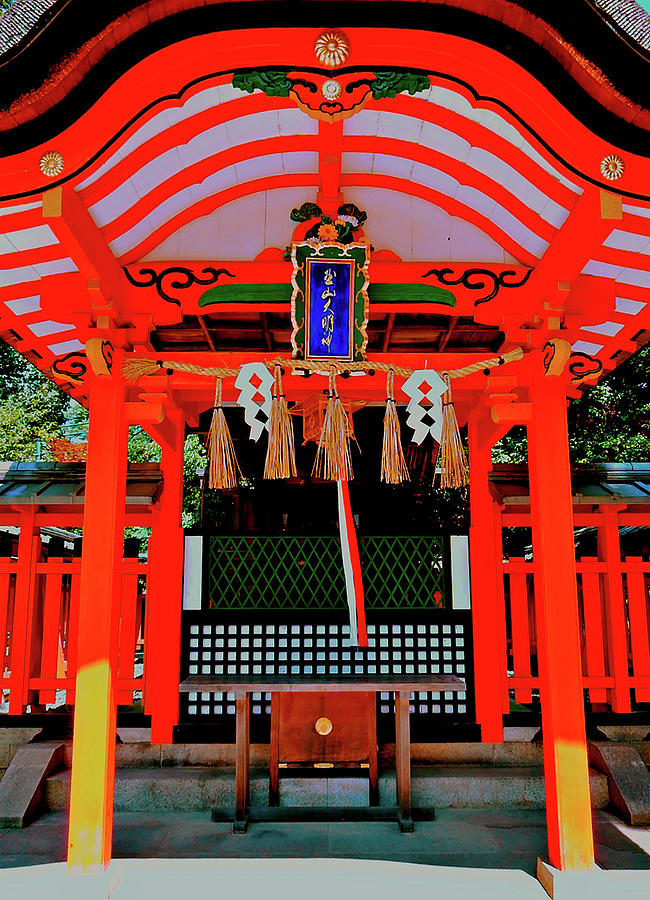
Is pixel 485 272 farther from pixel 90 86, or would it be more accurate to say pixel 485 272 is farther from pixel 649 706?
pixel 649 706

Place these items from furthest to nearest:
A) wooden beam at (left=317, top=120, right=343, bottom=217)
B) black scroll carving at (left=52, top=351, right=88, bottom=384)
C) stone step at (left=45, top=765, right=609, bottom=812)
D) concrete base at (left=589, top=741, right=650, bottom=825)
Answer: stone step at (left=45, top=765, right=609, bottom=812) → concrete base at (left=589, top=741, right=650, bottom=825) → black scroll carving at (left=52, top=351, right=88, bottom=384) → wooden beam at (left=317, top=120, right=343, bottom=217)

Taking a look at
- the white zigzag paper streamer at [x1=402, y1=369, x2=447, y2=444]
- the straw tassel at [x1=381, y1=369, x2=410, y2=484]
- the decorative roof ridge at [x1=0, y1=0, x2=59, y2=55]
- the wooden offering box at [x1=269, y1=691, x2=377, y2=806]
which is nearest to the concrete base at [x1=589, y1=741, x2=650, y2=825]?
the wooden offering box at [x1=269, y1=691, x2=377, y2=806]

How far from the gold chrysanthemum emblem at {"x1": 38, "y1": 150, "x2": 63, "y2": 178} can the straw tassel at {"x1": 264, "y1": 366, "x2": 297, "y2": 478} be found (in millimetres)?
1977

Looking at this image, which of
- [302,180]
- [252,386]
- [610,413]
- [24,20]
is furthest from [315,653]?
[610,413]

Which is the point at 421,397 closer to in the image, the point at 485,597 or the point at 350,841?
the point at 485,597

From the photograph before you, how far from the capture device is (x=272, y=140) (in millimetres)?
4625

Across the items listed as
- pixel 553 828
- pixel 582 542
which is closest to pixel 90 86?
A: pixel 553 828

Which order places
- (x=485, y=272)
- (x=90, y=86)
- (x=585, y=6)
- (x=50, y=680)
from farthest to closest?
(x=50, y=680)
(x=485, y=272)
(x=90, y=86)
(x=585, y=6)

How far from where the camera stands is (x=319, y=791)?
6.10m

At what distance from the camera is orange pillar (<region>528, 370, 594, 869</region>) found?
445cm

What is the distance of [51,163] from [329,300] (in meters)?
1.80

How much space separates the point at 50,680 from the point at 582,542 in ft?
22.1

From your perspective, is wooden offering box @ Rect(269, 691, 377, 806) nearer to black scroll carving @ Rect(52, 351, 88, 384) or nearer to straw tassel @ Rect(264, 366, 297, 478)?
straw tassel @ Rect(264, 366, 297, 478)

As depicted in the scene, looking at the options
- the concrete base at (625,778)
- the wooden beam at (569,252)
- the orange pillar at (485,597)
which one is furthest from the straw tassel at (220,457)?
the concrete base at (625,778)
